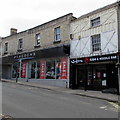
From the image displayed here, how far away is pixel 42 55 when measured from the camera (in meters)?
19.2

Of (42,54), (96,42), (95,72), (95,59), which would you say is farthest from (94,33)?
(42,54)

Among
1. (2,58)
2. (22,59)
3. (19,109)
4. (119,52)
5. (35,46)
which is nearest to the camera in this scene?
(19,109)

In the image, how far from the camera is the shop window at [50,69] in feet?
60.2

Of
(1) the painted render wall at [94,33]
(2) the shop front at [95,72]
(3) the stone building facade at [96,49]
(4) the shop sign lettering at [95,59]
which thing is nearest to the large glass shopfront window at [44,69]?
(2) the shop front at [95,72]

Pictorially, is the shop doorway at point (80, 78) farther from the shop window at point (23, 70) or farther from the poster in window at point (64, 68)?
the shop window at point (23, 70)

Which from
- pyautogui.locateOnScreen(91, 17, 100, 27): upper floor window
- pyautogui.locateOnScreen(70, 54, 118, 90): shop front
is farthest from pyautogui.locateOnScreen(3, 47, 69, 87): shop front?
pyautogui.locateOnScreen(91, 17, 100, 27): upper floor window

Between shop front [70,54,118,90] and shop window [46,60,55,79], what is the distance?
Result: 9.71 ft

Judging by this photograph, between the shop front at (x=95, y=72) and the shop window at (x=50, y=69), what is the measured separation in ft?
9.71

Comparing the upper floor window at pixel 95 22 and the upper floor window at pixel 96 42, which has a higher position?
the upper floor window at pixel 95 22

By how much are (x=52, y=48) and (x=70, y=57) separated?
2.75 metres

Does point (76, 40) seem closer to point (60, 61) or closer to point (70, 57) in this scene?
point (70, 57)

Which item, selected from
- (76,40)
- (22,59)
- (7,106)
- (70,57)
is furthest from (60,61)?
(7,106)

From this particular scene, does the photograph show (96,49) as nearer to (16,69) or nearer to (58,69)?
(58,69)

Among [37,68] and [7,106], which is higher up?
[37,68]
